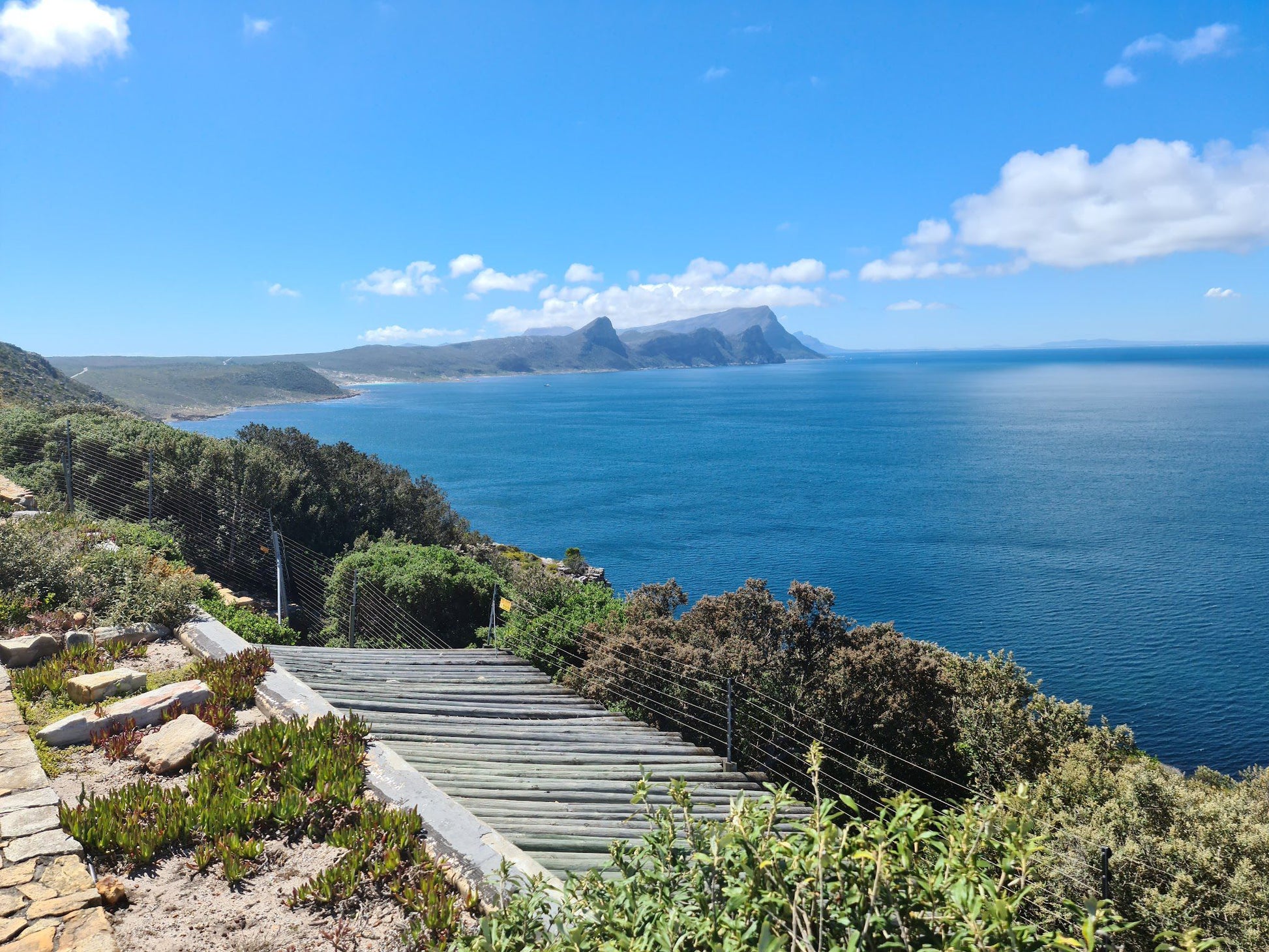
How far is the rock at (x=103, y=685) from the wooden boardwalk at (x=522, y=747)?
4.80 feet

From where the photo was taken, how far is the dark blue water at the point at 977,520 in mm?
28891

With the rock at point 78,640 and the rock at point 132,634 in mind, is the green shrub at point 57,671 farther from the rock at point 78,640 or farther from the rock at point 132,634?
the rock at point 132,634

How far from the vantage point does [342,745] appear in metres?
6.11

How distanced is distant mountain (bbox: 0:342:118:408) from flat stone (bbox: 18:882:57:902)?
125 feet

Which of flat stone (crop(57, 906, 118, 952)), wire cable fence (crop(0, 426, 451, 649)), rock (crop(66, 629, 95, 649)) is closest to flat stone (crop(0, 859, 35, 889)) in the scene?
flat stone (crop(57, 906, 118, 952))

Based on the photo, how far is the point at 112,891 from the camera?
452cm

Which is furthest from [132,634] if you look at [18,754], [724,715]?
[724,715]

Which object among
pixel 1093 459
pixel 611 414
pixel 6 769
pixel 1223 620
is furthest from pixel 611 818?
pixel 611 414

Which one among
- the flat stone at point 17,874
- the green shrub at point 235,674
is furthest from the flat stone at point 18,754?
the flat stone at point 17,874

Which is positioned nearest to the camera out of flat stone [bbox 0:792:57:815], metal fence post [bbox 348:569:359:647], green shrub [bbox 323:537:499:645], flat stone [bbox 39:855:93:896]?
flat stone [bbox 39:855:93:896]

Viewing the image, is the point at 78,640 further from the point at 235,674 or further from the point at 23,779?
the point at 23,779

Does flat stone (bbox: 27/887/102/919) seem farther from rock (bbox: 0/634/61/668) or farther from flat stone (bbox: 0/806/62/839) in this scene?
rock (bbox: 0/634/61/668)

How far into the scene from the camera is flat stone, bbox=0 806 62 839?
4.94m

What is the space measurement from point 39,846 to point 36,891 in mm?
491
